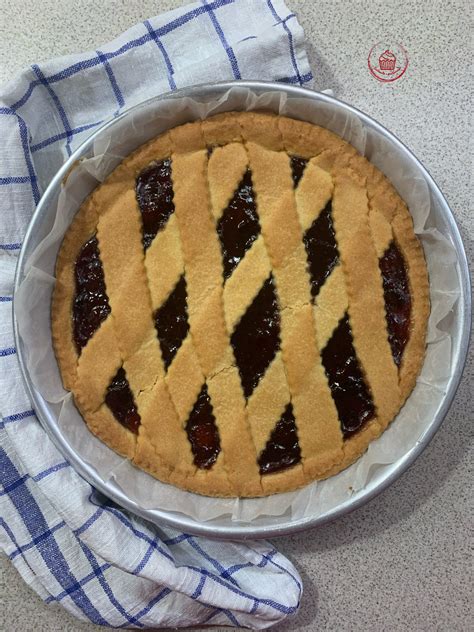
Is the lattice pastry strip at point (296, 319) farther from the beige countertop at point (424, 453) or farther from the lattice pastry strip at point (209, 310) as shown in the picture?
the beige countertop at point (424, 453)

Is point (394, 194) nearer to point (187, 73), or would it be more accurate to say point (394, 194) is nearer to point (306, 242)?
point (306, 242)

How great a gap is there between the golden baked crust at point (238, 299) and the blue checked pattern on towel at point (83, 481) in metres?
0.10

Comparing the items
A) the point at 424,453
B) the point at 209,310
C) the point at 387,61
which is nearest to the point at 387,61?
the point at 387,61

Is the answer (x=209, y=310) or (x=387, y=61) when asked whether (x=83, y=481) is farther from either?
(x=387, y=61)

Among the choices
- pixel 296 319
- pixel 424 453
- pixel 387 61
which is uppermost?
pixel 387 61

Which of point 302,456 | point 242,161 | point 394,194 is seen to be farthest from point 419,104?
point 302,456

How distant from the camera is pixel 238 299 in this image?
95 centimetres

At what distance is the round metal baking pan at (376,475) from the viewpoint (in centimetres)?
96

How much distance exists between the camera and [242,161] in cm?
98

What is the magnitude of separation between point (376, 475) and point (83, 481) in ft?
1.49

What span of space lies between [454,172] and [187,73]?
1.57 feet

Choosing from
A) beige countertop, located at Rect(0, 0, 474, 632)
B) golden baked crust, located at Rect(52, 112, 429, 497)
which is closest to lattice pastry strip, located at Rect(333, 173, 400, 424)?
golden baked crust, located at Rect(52, 112, 429, 497)

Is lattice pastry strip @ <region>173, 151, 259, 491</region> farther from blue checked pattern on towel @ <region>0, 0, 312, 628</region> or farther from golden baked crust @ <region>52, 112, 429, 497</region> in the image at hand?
blue checked pattern on towel @ <region>0, 0, 312, 628</region>

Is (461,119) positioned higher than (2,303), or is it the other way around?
(461,119)
